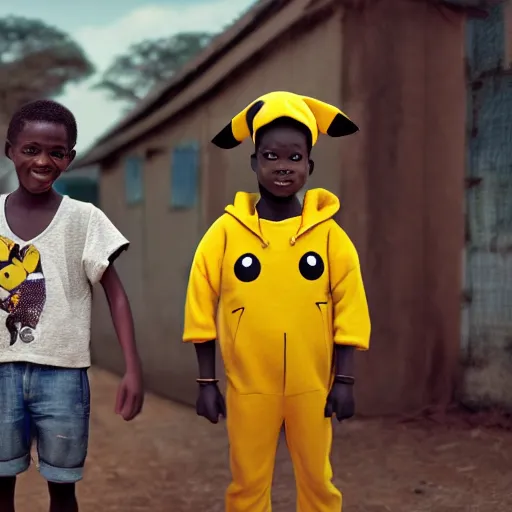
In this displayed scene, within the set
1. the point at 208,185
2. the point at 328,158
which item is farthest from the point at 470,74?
the point at 208,185

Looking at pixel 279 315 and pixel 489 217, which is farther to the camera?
pixel 489 217

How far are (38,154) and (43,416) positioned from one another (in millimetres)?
729

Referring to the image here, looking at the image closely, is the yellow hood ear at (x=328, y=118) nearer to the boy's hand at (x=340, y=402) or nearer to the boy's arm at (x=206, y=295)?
the boy's arm at (x=206, y=295)

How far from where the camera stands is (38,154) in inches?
80.4

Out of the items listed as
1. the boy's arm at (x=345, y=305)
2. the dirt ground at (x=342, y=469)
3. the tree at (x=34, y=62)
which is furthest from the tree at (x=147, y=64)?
the boy's arm at (x=345, y=305)

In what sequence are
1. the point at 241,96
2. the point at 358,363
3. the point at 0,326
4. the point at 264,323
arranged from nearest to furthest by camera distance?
1. the point at 0,326
2. the point at 264,323
3. the point at 358,363
4. the point at 241,96

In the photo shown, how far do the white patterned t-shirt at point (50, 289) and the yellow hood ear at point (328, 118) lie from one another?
0.74 meters

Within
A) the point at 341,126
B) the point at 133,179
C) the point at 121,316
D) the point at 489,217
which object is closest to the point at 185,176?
the point at 133,179

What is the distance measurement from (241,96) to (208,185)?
0.66m

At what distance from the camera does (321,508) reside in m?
2.23

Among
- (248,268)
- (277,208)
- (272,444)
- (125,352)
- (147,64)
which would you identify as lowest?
(272,444)

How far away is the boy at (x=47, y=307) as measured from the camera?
78.8 inches

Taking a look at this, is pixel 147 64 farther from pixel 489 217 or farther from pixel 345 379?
pixel 345 379

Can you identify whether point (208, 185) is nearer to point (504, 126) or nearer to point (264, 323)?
point (504, 126)
